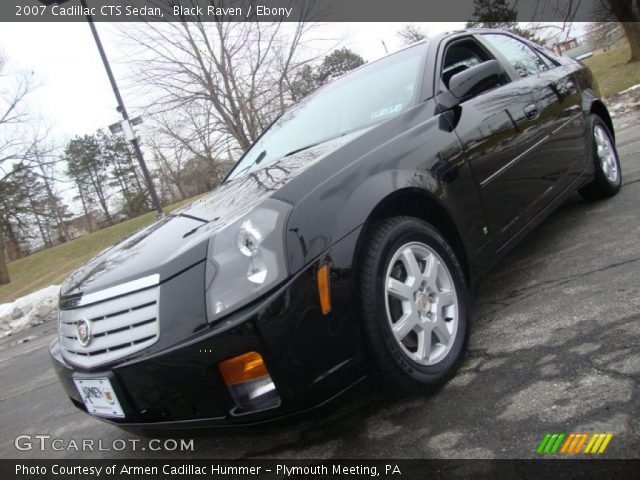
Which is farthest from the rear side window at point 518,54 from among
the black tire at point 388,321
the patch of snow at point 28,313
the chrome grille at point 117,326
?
the patch of snow at point 28,313

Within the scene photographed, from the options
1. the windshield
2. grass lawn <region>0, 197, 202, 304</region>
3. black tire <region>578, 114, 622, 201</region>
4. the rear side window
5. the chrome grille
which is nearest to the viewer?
the chrome grille

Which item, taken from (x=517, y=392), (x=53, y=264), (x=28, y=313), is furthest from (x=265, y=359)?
(x=53, y=264)

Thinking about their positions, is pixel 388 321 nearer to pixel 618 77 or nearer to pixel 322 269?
pixel 322 269

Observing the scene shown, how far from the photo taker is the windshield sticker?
2.70m

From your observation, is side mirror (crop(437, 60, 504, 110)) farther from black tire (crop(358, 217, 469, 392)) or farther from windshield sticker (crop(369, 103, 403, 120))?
black tire (crop(358, 217, 469, 392))

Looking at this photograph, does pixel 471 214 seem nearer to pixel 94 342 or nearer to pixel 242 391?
pixel 242 391

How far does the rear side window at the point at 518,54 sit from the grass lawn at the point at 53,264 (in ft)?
49.9

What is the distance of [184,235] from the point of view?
6.97 feet

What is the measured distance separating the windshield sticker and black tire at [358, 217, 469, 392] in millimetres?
726

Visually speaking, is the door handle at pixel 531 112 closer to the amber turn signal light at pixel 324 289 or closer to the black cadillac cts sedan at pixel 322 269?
the black cadillac cts sedan at pixel 322 269

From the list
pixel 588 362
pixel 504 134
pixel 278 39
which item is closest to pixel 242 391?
→ pixel 588 362

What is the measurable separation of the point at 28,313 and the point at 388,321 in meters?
8.66

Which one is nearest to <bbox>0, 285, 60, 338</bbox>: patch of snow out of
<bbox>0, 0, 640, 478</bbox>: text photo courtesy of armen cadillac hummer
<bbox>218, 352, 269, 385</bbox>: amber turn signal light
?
<bbox>0, 0, 640, 478</bbox>: text photo courtesy of armen cadillac hummer

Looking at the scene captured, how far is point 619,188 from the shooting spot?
4418 mm
